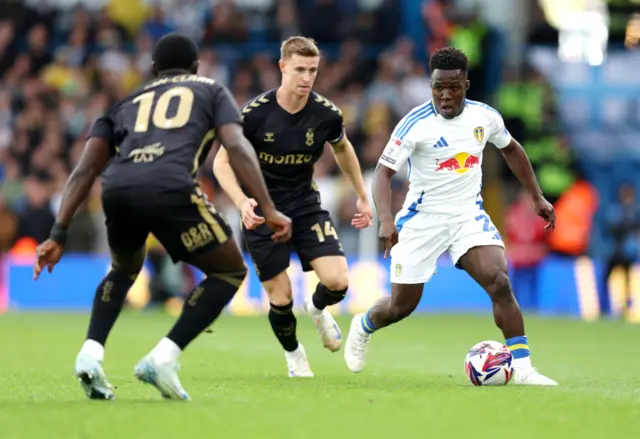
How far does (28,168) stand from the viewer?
24609 mm

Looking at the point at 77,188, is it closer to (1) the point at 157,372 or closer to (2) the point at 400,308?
(1) the point at 157,372

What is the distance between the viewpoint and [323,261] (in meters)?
10.6

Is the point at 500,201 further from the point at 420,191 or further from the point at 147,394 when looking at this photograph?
the point at 147,394

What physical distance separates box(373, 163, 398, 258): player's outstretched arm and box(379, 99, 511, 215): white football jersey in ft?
0.28

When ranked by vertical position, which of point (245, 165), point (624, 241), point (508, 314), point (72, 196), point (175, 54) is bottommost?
point (624, 241)

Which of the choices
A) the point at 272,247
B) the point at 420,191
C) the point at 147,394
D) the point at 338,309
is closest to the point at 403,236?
the point at 420,191

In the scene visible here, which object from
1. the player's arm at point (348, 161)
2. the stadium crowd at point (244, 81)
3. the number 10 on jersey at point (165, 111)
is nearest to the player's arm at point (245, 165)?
the number 10 on jersey at point (165, 111)

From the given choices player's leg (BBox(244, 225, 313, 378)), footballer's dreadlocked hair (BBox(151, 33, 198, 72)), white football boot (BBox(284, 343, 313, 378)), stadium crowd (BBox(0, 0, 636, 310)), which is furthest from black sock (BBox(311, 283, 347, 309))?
stadium crowd (BBox(0, 0, 636, 310))

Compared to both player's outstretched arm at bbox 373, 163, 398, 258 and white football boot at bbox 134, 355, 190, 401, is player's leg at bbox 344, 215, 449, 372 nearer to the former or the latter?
player's outstretched arm at bbox 373, 163, 398, 258

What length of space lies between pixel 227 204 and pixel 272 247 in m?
13.0

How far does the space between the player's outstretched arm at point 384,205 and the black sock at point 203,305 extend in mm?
1882

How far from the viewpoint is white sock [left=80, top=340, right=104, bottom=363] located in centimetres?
764

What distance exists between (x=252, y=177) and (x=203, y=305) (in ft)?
2.70

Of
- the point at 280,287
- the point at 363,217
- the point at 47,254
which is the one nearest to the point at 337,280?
the point at 280,287
